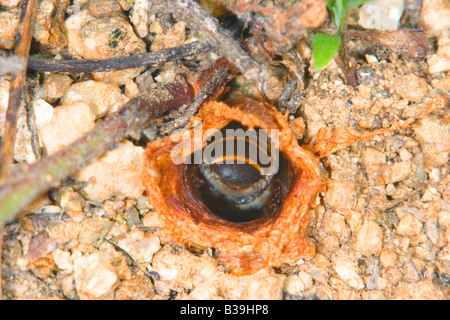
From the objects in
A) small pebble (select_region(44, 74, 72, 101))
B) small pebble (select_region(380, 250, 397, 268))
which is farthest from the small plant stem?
small pebble (select_region(44, 74, 72, 101))

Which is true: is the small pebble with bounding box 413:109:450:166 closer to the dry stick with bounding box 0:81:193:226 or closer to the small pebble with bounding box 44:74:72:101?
the dry stick with bounding box 0:81:193:226

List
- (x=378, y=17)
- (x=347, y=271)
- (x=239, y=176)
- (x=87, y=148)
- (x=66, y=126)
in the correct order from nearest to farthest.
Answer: (x=87, y=148)
(x=66, y=126)
(x=347, y=271)
(x=378, y=17)
(x=239, y=176)

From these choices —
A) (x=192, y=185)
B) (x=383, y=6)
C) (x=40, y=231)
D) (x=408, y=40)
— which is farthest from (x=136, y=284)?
(x=383, y=6)

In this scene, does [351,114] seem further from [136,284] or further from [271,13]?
[136,284]

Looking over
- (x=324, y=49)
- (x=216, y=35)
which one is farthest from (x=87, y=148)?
(x=324, y=49)

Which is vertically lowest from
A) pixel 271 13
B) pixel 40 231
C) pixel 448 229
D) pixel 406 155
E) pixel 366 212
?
pixel 448 229

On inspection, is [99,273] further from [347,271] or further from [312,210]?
[347,271]

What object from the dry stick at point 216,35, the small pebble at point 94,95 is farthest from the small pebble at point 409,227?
the small pebble at point 94,95
